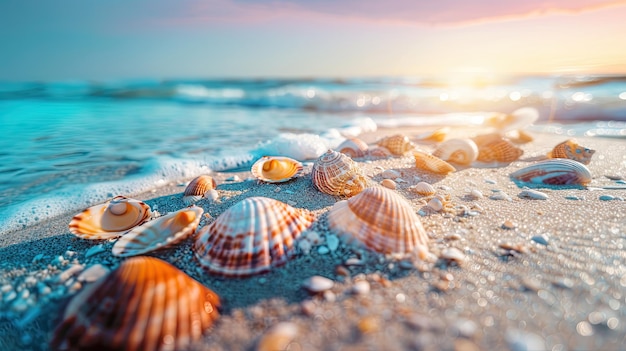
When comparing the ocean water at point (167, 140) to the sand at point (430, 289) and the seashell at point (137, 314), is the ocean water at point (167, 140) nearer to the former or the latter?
the sand at point (430, 289)

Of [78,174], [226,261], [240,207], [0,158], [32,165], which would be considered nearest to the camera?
[226,261]

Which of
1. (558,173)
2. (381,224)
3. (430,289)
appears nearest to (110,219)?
(381,224)

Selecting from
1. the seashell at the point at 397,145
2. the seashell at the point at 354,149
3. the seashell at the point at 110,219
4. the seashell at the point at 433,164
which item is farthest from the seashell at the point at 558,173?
the seashell at the point at 110,219

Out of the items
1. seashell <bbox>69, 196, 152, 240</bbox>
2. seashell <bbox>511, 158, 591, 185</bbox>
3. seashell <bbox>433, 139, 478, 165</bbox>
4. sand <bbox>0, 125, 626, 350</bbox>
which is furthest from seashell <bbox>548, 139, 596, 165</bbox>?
seashell <bbox>69, 196, 152, 240</bbox>

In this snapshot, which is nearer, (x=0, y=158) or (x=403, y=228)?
(x=403, y=228)

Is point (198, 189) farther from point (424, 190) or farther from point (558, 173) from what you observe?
point (558, 173)

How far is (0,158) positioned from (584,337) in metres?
7.27

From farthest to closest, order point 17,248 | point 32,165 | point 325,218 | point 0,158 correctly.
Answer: point 0,158 < point 32,165 < point 17,248 < point 325,218

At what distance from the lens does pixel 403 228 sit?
1978 mm

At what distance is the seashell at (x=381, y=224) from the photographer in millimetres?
1941

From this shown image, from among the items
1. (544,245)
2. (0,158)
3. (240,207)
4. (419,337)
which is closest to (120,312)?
(240,207)

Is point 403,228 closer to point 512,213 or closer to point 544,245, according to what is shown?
point 544,245

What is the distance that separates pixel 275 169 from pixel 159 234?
5.52ft

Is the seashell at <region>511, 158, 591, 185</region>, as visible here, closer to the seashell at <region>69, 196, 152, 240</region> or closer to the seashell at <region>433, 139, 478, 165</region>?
the seashell at <region>433, 139, 478, 165</region>
